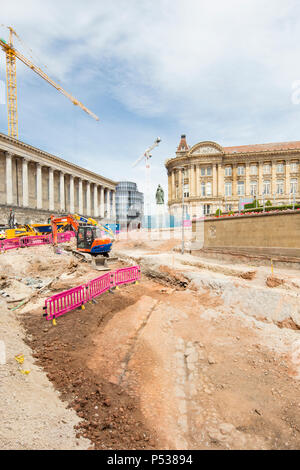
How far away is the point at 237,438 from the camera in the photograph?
17.6ft

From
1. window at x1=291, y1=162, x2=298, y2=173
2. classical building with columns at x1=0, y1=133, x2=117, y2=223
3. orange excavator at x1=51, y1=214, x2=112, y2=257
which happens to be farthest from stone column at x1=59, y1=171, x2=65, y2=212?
window at x1=291, y1=162, x2=298, y2=173

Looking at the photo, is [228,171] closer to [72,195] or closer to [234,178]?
[234,178]

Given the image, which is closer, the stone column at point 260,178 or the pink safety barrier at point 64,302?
the pink safety barrier at point 64,302

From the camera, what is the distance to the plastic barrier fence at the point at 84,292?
33.9 feet

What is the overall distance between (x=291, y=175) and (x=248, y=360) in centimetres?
5152

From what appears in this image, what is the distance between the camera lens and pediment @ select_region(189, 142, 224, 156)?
50344mm

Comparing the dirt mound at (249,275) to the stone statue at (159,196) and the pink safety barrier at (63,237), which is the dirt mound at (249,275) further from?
the stone statue at (159,196)

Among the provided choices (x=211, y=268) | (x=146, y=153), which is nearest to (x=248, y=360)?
(x=211, y=268)

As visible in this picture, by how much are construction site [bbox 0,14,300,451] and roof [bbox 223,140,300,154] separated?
36.4 meters

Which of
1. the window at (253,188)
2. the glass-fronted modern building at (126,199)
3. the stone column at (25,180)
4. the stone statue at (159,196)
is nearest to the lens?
the stone column at (25,180)

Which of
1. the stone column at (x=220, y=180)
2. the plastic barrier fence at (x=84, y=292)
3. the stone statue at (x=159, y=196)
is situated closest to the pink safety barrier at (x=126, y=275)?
the plastic barrier fence at (x=84, y=292)

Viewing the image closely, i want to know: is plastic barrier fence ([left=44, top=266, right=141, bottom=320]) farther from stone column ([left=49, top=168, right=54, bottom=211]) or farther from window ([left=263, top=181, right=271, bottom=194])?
window ([left=263, top=181, right=271, bottom=194])

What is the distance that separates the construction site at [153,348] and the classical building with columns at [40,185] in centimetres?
2602
